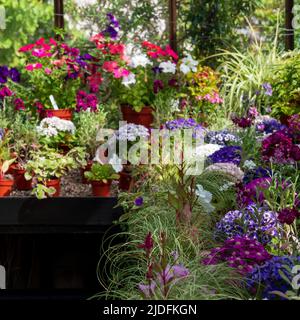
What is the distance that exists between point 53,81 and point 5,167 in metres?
1.17

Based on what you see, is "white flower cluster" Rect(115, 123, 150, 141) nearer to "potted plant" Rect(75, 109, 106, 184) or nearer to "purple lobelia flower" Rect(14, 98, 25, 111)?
"potted plant" Rect(75, 109, 106, 184)

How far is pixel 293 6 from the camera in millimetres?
7441

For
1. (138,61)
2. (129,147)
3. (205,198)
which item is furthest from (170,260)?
(138,61)

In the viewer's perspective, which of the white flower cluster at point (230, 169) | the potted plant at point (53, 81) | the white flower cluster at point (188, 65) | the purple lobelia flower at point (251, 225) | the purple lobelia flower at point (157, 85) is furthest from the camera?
the white flower cluster at point (188, 65)

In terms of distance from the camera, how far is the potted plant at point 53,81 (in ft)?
19.8

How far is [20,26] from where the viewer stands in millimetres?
9602

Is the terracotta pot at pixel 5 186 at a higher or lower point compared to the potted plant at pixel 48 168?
lower

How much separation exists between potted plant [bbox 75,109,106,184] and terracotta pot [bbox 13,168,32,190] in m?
0.39

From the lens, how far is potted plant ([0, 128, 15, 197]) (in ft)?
16.7

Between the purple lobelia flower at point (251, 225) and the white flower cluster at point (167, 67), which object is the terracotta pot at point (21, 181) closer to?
the white flower cluster at point (167, 67)

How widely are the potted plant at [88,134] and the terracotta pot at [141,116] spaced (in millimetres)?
663

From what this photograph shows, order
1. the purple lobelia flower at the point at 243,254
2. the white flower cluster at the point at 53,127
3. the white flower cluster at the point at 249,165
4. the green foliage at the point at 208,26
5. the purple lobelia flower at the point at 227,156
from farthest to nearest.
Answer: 1. the green foliage at the point at 208,26
2. the white flower cluster at the point at 53,127
3. the purple lobelia flower at the point at 227,156
4. the white flower cluster at the point at 249,165
5. the purple lobelia flower at the point at 243,254

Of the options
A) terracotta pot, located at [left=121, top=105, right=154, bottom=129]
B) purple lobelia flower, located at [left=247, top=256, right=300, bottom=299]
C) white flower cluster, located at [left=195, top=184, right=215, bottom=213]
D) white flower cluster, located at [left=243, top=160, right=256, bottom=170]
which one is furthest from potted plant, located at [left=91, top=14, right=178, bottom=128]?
purple lobelia flower, located at [left=247, top=256, right=300, bottom=299]

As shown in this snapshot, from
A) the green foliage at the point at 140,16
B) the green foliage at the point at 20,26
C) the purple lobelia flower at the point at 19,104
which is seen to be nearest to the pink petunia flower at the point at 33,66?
the purple lobelia flower at the point at 19,104
